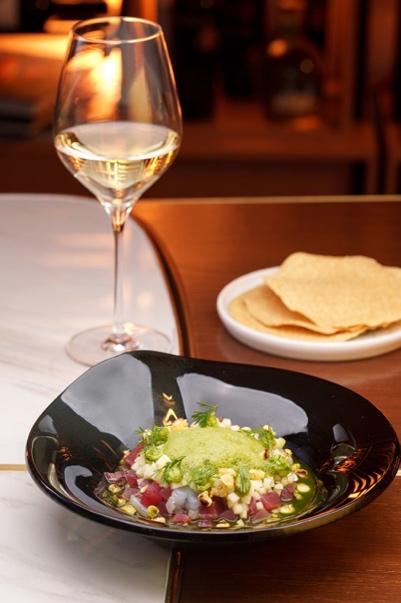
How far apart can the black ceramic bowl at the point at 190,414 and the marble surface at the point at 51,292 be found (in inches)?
A: 2.9

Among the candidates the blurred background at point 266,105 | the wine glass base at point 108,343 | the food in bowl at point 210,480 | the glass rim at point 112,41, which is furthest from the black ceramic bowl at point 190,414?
the blurred background at point 266,105

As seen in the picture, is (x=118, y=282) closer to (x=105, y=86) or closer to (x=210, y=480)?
(x=105, y=86)

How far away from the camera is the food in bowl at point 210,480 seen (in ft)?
2.39

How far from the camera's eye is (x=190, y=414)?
878mm

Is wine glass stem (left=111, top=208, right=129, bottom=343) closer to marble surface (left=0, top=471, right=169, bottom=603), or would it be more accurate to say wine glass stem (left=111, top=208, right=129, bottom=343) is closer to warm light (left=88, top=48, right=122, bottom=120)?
warm light (left=88, top=48, right=122, bottom=120)

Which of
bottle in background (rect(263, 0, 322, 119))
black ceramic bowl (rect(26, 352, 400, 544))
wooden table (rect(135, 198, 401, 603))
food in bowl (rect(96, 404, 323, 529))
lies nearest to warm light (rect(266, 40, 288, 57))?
bottle in background (rect(263, 0, 322, 119))

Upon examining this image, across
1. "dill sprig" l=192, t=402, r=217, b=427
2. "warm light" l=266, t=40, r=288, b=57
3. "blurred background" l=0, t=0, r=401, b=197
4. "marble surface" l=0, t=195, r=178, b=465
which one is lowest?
"blurred background" l=0, t=0, r=401, b=197

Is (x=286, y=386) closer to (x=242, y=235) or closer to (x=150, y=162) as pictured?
(x=150, y=162)

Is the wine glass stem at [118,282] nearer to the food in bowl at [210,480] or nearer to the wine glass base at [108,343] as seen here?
the wine glass base at [108,343]

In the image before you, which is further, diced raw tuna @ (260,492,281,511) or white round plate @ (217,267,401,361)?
white round plate @ (217,267,401,361)

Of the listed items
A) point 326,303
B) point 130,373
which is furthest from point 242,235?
point 130,373

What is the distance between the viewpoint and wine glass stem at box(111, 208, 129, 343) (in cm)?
106

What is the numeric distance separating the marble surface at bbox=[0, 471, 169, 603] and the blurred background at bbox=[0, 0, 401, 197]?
1.92 m

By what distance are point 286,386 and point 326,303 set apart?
234 mm
